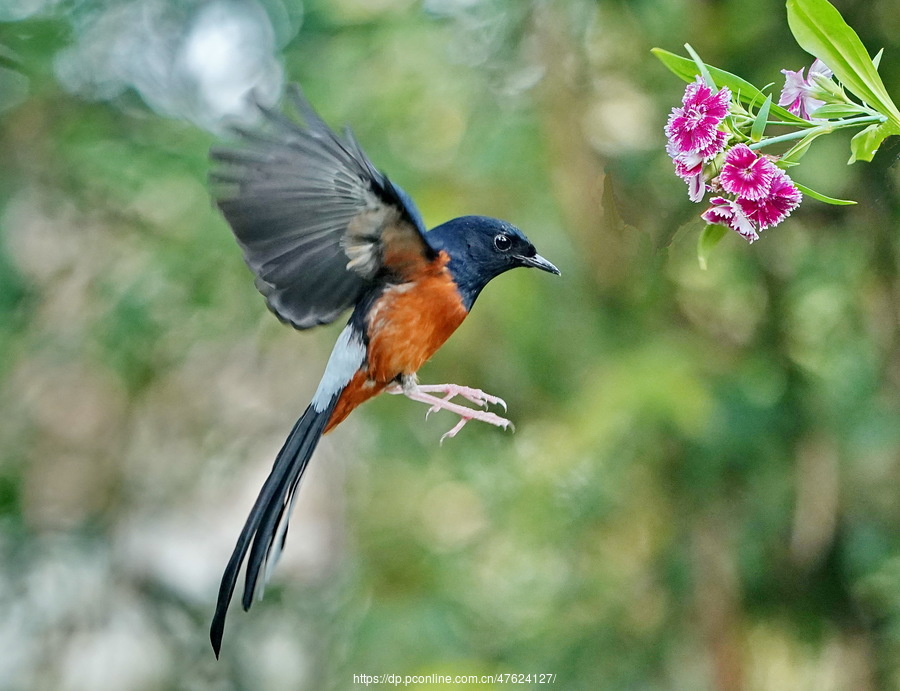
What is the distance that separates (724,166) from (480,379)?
10.5 ft

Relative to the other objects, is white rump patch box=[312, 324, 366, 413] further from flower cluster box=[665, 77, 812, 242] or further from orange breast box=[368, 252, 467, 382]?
flower cluster box=[665, 77, 812, 242]

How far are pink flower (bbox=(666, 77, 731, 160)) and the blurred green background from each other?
2225 millimetres

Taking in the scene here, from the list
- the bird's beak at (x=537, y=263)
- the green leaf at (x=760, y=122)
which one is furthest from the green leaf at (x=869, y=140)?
the bird's beak at (x=537, y=263)

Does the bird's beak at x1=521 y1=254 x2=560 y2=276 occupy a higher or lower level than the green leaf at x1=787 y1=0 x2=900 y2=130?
lower

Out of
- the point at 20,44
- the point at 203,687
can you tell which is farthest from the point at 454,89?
the point at 203,687

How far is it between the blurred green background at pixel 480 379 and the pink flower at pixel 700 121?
2.22m

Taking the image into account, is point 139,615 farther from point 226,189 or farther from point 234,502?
point 226,189

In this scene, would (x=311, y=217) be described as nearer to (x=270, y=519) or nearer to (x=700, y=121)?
(x=270, y=519)

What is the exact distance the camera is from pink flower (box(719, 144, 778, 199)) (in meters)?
1.28

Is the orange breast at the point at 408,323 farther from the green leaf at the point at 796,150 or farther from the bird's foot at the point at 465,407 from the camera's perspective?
the green leaf at the point at 796,150

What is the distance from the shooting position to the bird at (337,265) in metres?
1.40

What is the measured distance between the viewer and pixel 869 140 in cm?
124

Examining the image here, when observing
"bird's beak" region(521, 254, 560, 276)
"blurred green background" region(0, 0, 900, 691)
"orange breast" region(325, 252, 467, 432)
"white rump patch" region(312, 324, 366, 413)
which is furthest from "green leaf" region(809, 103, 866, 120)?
"blurred green background" region(0, 0, 900, 691)

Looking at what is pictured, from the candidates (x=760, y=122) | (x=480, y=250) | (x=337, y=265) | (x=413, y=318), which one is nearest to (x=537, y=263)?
(x=480, y=250)
